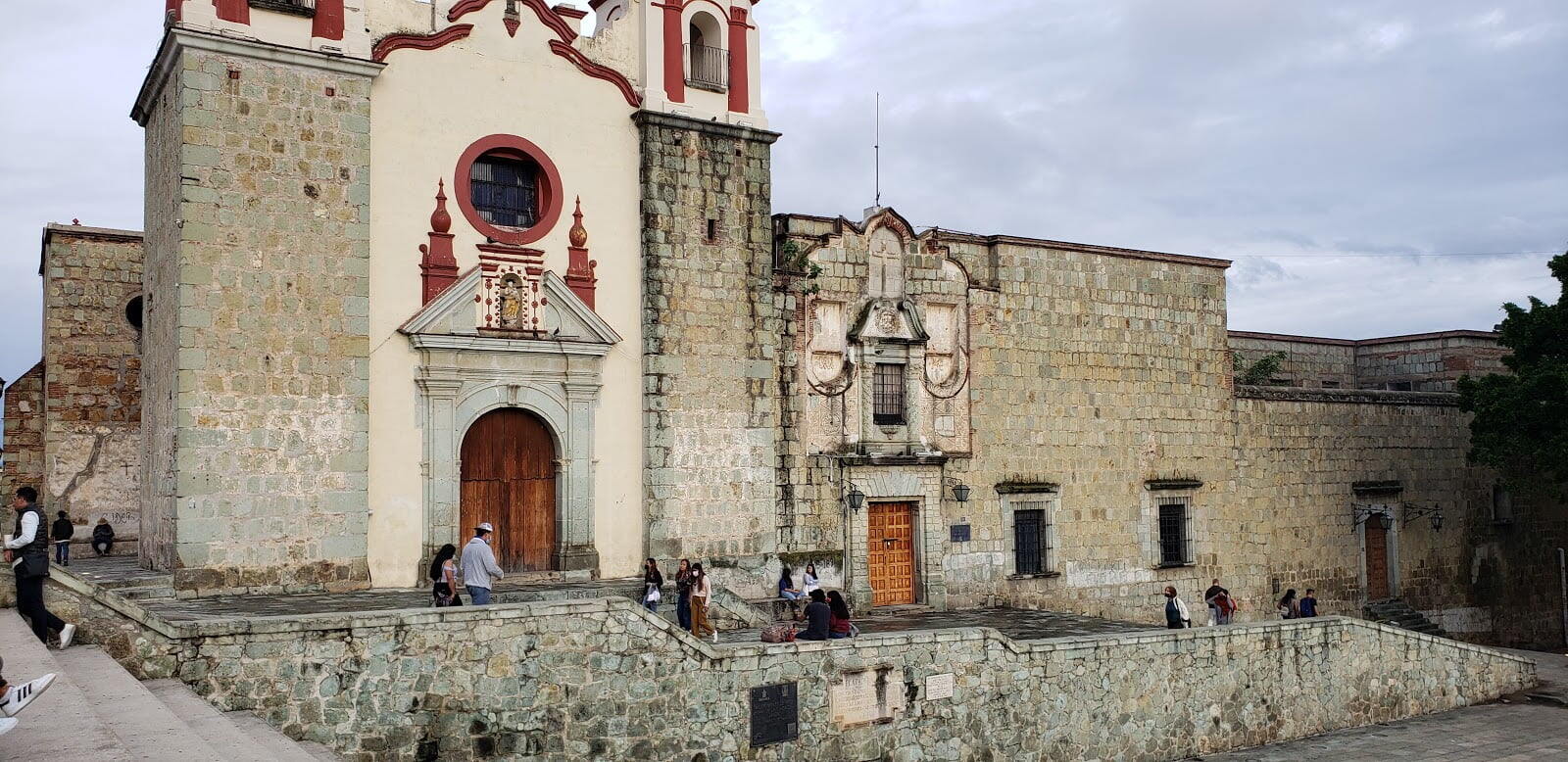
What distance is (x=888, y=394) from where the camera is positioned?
2030cm

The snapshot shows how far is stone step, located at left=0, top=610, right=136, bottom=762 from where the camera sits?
770cm

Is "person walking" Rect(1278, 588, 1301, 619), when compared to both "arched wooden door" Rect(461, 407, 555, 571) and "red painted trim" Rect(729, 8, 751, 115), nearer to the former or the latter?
"red painted trim" Rect(729, 8, 751, 115)

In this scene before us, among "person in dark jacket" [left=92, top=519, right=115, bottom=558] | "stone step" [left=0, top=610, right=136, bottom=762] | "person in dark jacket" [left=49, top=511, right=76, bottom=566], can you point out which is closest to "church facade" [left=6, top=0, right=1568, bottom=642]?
"person in dark jacket" [left=92, top=519, right=115, bottom=558]

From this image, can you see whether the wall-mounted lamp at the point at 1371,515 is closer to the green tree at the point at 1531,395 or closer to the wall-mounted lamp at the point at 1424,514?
the wall-mounted lamp at the point at 1424,514

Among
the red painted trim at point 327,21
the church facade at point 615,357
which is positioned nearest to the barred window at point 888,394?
the church facade at point 615,357

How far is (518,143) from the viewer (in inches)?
673

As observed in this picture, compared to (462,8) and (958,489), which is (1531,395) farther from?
(462,8)

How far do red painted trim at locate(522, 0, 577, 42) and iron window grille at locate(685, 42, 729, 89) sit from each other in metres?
1.73

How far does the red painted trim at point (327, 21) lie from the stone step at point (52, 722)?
807 centimetres

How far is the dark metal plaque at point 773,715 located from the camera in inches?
542

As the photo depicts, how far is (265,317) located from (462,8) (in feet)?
15.5

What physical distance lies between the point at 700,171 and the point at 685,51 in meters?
1.70

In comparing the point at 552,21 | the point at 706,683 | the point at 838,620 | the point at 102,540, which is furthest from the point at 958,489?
the point at 102,540

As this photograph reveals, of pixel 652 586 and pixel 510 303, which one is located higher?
→ pixel 510 303
